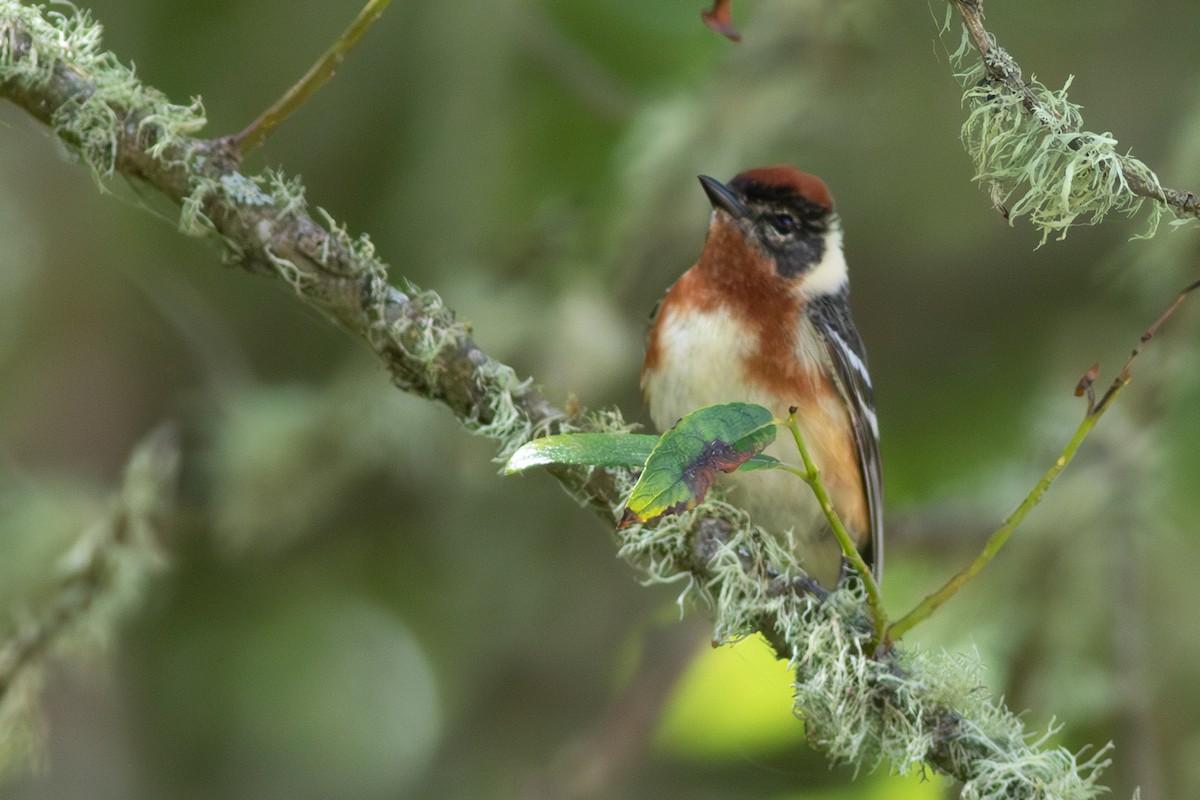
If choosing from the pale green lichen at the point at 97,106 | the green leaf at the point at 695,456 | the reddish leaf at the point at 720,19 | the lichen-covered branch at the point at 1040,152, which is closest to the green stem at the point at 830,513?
the green leaf at the point at 695,456

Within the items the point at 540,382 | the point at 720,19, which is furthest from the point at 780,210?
the point at 720,19

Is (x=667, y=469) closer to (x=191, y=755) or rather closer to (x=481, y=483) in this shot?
(x=481, y=483)

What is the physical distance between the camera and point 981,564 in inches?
79.3

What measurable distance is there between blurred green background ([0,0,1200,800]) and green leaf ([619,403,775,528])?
7.51 feet

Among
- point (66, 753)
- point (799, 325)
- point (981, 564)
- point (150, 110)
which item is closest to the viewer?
point (981, 564)

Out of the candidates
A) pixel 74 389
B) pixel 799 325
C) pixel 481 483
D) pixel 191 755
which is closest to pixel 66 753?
pixel 191 755

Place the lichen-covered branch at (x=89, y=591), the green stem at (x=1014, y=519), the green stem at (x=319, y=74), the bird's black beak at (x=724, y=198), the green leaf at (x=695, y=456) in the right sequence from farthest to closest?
the bird's black beak at (x=724, y=198) → the lichen-covered branch at (x=89, y=591) → the green stem at (x=319, y=74) → the green stem at (x=1014, y=519) → the green leaf at (x=695, y=456)

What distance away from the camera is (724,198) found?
11.5ft

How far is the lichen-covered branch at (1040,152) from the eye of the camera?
1834mm

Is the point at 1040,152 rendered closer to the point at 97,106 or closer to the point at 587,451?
the point at 587,451

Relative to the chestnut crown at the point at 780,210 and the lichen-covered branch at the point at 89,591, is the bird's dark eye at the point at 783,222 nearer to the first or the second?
the chestnut crown at the point at 780,210

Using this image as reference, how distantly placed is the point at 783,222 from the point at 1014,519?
1.89 metres

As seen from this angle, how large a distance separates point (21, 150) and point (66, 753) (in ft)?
6.72

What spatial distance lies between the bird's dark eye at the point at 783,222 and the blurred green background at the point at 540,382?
83 cm
